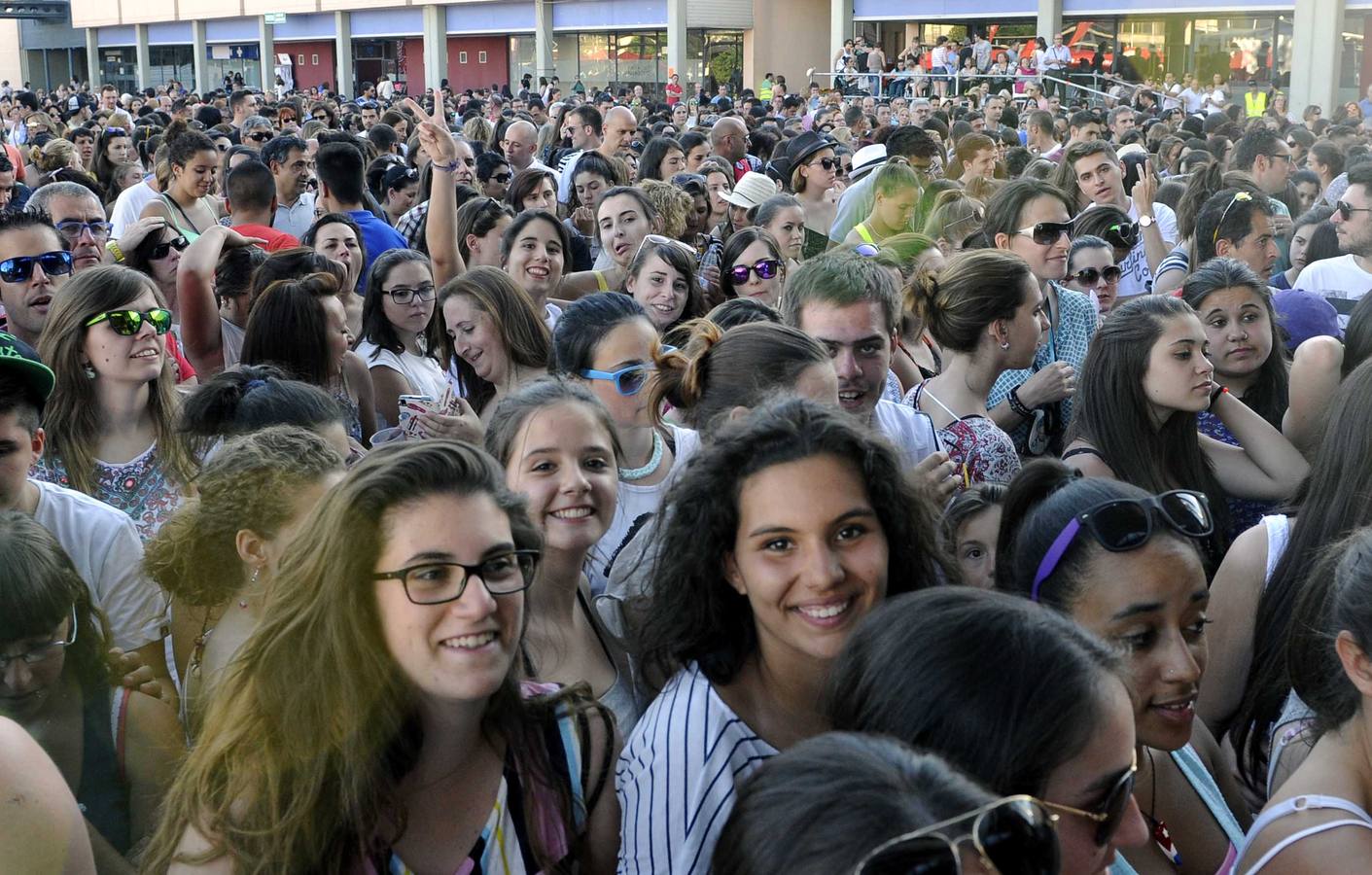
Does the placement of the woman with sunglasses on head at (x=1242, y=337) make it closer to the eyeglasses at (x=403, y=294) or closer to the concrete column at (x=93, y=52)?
the eyeglasses at (x=403, y=294)

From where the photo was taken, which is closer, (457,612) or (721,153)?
(457,612)

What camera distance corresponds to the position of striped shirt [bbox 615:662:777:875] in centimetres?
219

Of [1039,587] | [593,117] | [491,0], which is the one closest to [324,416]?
[1039,587]

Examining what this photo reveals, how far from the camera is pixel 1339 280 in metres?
6.21

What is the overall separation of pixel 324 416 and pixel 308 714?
1.71 metres

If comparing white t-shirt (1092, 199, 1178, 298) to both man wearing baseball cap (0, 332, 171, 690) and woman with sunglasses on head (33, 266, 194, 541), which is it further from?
man wearing baseball cap (0, 332, 171, 690)

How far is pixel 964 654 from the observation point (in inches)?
74.6

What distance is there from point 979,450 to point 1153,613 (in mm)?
1558

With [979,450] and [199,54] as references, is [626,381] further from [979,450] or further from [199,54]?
[199,54]

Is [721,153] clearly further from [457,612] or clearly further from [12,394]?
[457,612]

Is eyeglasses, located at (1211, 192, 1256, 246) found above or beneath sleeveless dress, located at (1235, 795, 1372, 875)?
above

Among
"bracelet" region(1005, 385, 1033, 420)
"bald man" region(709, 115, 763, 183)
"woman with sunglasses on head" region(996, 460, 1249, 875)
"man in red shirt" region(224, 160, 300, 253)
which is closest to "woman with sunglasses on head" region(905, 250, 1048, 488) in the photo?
"bracelet" region(1005, 385, 1033, 420)

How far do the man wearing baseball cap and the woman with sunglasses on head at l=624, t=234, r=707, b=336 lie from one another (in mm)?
2663

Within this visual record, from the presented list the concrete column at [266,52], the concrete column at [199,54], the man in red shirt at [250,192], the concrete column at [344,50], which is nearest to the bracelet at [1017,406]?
the man in red shirt at [250,192]
